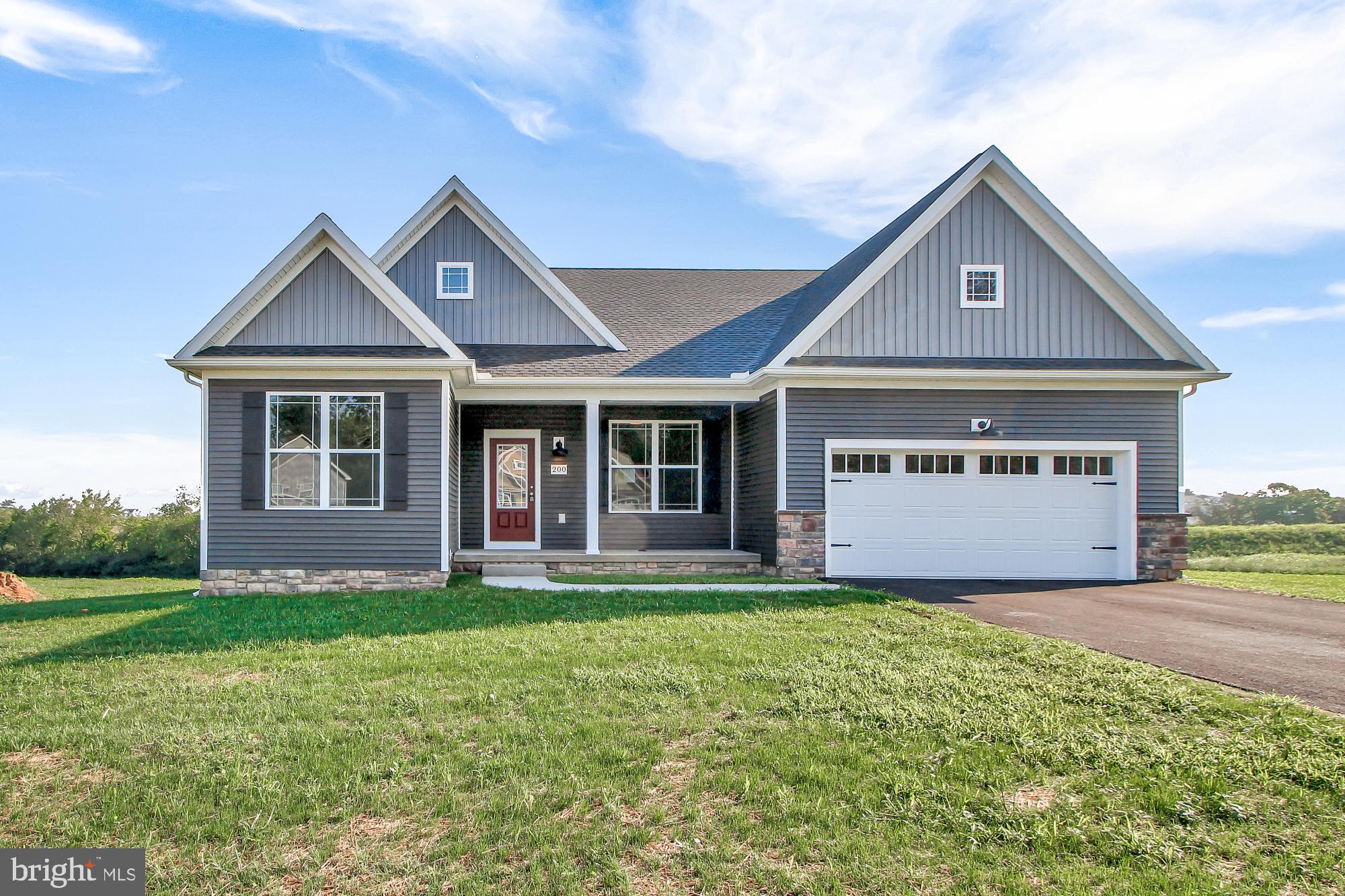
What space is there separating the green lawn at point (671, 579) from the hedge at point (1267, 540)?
56.0 feet

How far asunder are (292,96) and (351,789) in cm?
1025

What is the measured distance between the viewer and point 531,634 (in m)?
7.43

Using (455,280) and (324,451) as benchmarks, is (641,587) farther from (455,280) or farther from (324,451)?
(455,280)

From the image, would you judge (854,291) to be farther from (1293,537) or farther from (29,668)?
(1293,537)

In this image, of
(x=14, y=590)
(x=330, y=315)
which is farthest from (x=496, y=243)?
(x=14, y=590)

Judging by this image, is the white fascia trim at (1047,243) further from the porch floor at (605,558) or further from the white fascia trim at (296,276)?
the white fascia trim at (296,276)

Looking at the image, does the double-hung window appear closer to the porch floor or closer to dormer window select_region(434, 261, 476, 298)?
the porch floor

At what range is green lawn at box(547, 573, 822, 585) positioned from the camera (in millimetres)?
11344

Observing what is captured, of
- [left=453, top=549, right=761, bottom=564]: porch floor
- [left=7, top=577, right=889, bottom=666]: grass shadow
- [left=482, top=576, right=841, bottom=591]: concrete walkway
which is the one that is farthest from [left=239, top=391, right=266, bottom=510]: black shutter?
[left=482, top=576, right=841, bottom=591]: concrete walkway

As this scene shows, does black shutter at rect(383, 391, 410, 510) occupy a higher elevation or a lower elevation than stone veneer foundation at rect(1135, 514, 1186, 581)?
higher

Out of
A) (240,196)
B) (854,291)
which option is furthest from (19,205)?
(854,291)

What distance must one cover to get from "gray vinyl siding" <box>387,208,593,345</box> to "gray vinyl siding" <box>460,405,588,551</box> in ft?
4.18

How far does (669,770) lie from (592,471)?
922 centimetres

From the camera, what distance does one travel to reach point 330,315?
37.1 feet
